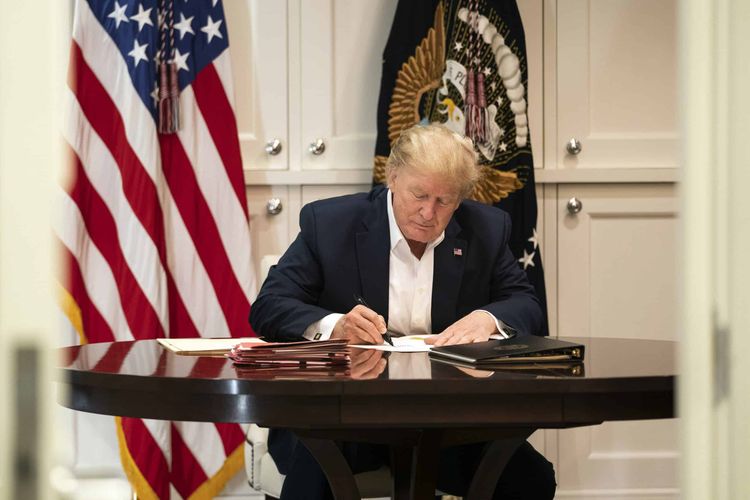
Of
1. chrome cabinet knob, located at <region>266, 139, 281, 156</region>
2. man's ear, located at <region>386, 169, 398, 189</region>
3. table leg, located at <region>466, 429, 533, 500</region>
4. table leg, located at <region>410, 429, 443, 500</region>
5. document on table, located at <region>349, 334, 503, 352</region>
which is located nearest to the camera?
table leg, located at <region>410, 429, 443, 500</region>

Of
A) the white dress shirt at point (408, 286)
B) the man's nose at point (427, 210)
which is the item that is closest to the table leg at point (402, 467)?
the white dress shirt at point (408, 286)

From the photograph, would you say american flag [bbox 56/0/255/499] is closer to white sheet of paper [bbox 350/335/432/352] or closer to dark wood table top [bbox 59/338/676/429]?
white sheet of paper [bbox 350/335/432/352]

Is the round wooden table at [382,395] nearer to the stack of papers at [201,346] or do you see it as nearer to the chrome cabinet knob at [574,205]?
the stack of papers at [201,346]

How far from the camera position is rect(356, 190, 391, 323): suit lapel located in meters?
2.68

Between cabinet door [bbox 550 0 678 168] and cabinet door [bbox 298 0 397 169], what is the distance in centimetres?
78

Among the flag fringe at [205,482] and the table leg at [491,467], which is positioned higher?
the table leg at [491,467]

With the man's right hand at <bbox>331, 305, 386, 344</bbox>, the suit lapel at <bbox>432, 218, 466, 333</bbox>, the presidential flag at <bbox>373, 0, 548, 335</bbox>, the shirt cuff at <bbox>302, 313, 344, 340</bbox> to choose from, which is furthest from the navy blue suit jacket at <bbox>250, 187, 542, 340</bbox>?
the presidential flag at <bbox>373, 0, 548, 335</bbox>

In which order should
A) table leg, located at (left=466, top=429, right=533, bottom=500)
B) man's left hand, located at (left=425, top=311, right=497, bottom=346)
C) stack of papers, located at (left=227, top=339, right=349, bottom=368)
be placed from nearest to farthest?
stack of papers, located at (left=227, top=339, right=349, bottom=368) → table leg, located at (left=466, top=429, right=533, bottom=500) → man's left hand, located at (left=425, top=311, right=497, bottom=346)

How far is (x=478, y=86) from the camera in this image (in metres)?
3.86

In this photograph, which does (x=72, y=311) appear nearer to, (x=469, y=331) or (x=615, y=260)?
(x=469, y=331)

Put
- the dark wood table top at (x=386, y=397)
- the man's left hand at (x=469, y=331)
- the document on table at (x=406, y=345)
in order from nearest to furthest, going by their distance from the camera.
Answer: the dark wood table top at (x=386, y=397) → the document on table at (x=406, y=345) → the man's left hand at (x=469, y=331)

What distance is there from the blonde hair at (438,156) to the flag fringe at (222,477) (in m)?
1.55

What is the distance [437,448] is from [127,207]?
6.62ft

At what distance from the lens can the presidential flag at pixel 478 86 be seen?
12.6ft
